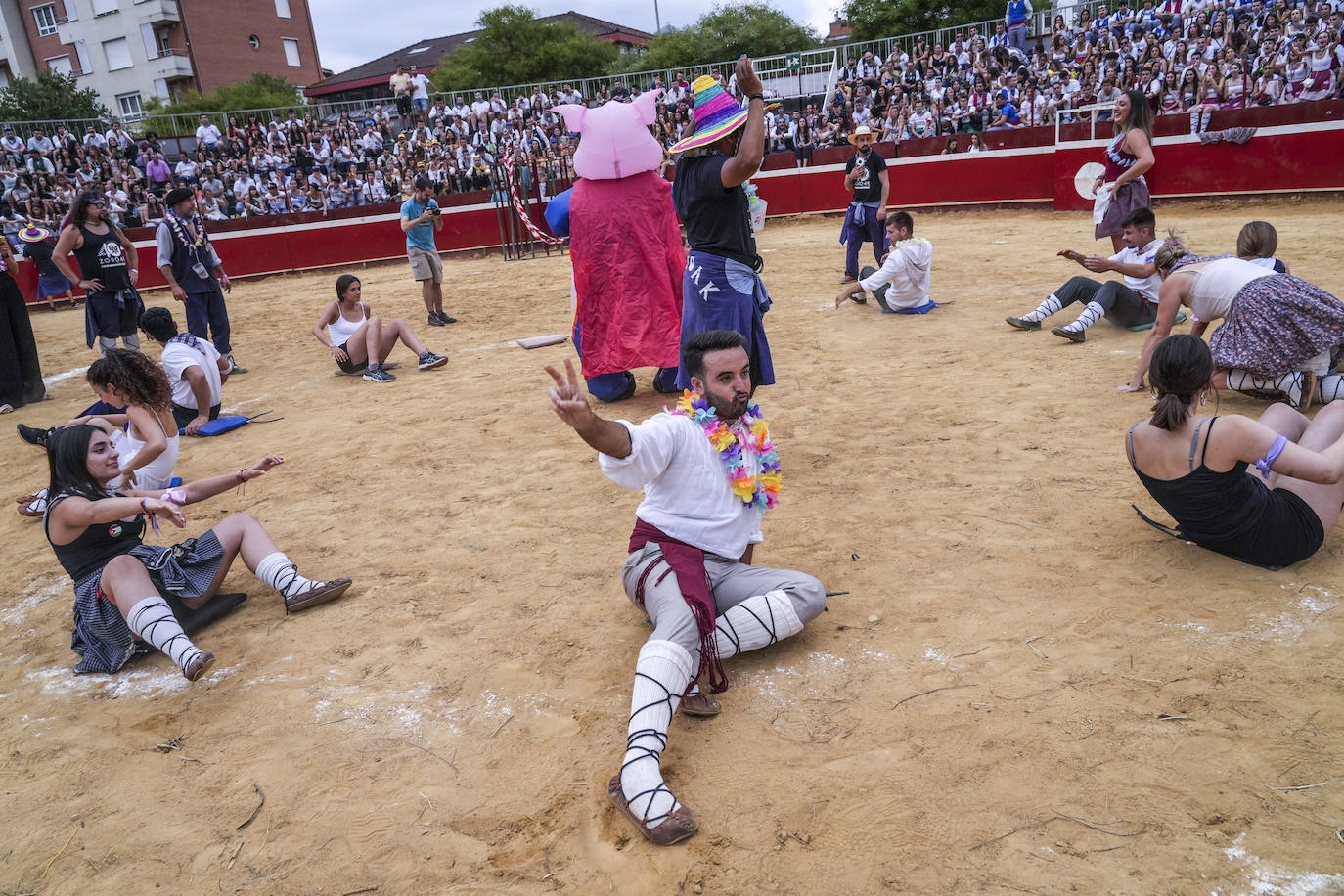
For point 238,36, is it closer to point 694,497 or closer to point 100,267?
point 100,267

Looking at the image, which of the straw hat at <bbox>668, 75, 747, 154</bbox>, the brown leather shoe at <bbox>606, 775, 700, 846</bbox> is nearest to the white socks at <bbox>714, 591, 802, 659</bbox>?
the brown leather shoe at <bbox>606, 775, 700, 846</bbox>

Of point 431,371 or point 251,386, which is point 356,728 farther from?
point 251,386

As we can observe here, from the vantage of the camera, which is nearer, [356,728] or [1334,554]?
[356,728]

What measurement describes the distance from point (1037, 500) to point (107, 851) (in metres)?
3.97

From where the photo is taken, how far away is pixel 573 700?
3.17 metres

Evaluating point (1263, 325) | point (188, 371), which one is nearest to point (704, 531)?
point (1263, 325)

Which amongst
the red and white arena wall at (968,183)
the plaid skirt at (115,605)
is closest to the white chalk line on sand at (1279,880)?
the plaid skirt at (115,605)

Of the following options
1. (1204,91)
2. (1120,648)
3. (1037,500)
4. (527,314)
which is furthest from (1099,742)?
(1204,91)

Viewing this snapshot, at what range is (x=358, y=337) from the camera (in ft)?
27.7

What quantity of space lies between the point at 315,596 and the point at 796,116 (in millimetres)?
20443

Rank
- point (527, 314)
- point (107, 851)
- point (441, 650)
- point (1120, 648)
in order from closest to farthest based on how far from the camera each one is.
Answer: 1. point (107, 851)
2. point (1120, 648)
3. point (441, 650)
4. point (527, 314)

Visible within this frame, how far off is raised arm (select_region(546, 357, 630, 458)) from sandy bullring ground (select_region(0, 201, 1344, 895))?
1.00 m

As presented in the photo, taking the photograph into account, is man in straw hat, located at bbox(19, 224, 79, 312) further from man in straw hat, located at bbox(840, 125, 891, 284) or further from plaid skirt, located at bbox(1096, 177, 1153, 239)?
plaid skirt, located at bbox(1096, 177, 1153, 239)

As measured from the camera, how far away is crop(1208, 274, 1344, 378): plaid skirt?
4.75 meters
